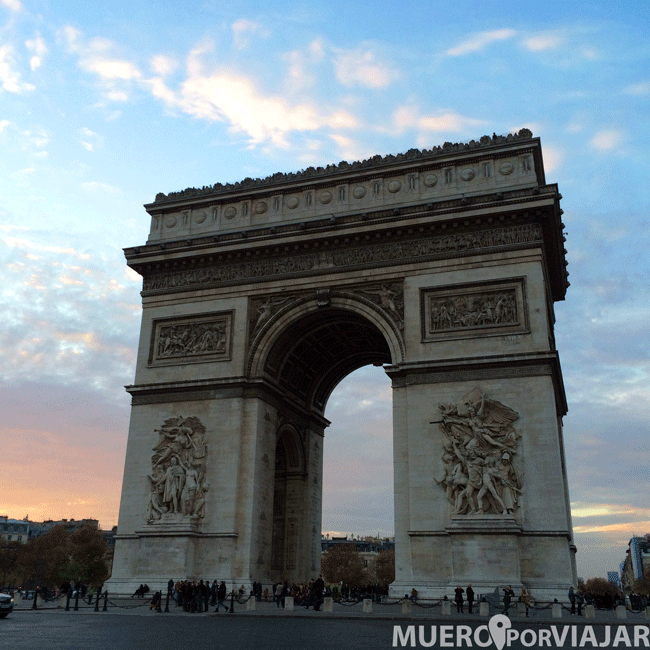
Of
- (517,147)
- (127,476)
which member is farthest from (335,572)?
(517,147)

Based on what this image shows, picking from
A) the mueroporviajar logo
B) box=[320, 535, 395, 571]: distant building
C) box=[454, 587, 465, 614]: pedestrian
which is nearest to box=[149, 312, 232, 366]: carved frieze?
box=[454, 587, 465, 614]: pedestrian

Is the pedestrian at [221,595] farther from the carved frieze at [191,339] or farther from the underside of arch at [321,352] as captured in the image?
the carved frieze at [191,339]

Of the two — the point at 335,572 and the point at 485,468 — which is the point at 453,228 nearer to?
the point at 485,468

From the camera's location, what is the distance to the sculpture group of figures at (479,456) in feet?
80.1

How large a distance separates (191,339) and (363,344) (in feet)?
27.4

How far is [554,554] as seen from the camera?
923 inches

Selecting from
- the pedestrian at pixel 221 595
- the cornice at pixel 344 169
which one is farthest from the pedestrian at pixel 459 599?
the cornice at pixel 344 169

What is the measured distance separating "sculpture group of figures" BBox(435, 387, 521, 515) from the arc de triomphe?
7cm

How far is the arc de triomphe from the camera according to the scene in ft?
81.1

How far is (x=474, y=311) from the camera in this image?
89.8ft

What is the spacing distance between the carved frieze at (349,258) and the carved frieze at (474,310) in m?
1.58

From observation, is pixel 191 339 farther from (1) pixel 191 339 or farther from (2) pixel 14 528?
(2) pixel 14 528

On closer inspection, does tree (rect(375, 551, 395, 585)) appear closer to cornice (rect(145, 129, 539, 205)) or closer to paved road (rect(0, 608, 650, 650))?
cornice (rect(145, 129, 539, 205))

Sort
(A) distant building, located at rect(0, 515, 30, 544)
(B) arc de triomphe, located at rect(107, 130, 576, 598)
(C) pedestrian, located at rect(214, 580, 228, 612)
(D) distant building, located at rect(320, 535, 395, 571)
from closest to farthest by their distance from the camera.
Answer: (C) pedestrian, located at rect(214, 580, 228, 612) < (B) arc de triomphe, located at rect(107, 130, 576, 598) < (D) distant building, located at rect(320, 535, 395, 571) < (A) distant building, located at rect(0, 515, 30, 544)
